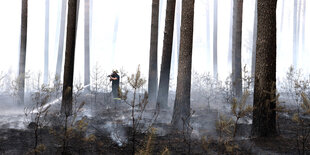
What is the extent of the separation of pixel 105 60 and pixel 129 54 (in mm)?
4825

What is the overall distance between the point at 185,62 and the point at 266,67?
2.36m

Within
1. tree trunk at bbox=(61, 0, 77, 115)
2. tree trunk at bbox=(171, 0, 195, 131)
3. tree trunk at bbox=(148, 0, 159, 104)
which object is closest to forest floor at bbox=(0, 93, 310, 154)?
tree trunk at bbox=(171, 0, 195, 131)

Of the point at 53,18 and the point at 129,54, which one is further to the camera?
the point at 53,18

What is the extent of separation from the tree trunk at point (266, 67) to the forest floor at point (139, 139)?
15.1 inches

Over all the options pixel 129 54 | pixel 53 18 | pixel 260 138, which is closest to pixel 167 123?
pixel 260 138

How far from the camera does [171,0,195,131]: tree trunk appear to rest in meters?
7.23

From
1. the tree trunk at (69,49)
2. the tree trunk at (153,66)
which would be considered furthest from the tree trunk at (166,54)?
the tree trunk at (69,49)

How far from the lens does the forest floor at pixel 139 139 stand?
5.02m

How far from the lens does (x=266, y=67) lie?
5.70 m

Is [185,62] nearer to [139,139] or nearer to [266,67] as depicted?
[266,67]

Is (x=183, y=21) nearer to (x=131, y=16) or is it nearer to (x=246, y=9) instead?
(x=246, y=9)

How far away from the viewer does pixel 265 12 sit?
5703 millimetres

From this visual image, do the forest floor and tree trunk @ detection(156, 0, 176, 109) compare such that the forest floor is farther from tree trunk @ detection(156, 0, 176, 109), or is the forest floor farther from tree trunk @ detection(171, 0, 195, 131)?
tree trunk @ detection(156, 0, 176, 109)

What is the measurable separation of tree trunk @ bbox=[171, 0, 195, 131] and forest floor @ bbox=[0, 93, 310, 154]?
2.01ft
